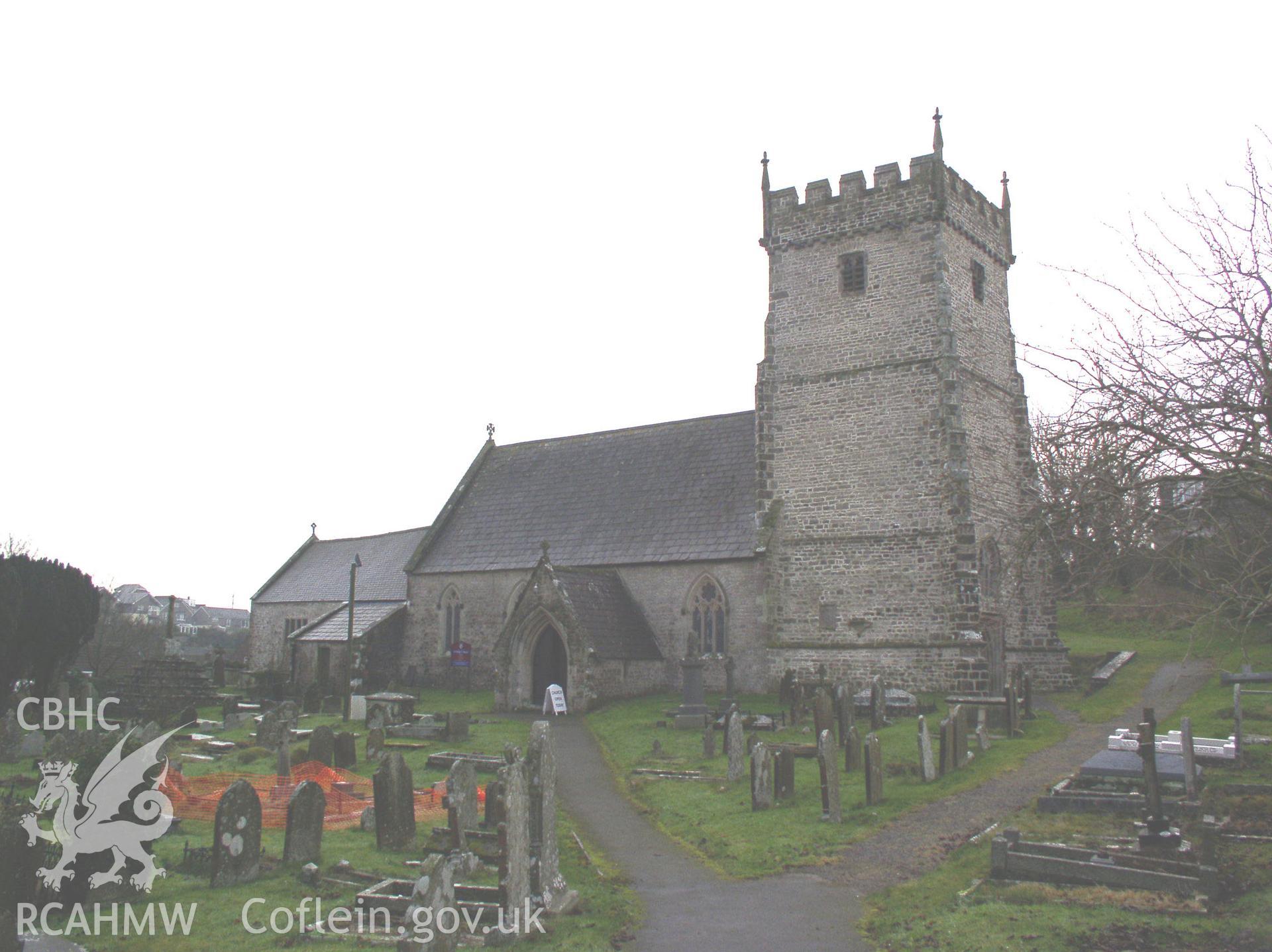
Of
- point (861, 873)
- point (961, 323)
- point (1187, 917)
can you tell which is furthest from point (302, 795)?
point (961, 323)

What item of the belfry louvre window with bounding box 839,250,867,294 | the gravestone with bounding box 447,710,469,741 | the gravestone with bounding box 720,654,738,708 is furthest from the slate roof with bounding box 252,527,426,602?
the belfry louvre window with bounding box 839,250,867,294

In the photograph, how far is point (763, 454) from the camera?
2633 cm

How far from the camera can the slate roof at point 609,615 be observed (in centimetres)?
2598

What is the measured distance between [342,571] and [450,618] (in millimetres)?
13101

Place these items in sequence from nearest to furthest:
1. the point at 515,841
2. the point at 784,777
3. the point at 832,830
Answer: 1. the point at 515,841
2. the point at 832,830
3. the point at 784,777

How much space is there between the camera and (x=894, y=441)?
2448 centimetres

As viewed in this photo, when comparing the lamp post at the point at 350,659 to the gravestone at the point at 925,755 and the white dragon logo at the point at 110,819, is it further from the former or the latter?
the gravestone at the point at 925,755

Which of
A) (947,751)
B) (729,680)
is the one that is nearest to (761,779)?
(947,751)

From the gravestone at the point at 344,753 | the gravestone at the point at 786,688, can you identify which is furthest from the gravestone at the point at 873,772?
the gravestone at the point at 786,688

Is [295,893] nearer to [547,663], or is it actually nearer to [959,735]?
[959,735]

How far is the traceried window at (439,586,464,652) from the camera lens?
32.4 metres

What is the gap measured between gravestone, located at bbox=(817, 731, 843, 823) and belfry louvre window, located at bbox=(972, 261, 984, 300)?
17189 mm

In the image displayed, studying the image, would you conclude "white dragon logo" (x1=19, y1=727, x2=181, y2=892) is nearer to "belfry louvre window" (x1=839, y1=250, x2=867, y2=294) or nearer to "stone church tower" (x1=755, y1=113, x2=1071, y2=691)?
"stone church tower" (x1=755, y1=113, x2=1071, y2=691)

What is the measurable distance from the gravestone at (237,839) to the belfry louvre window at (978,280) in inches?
877
